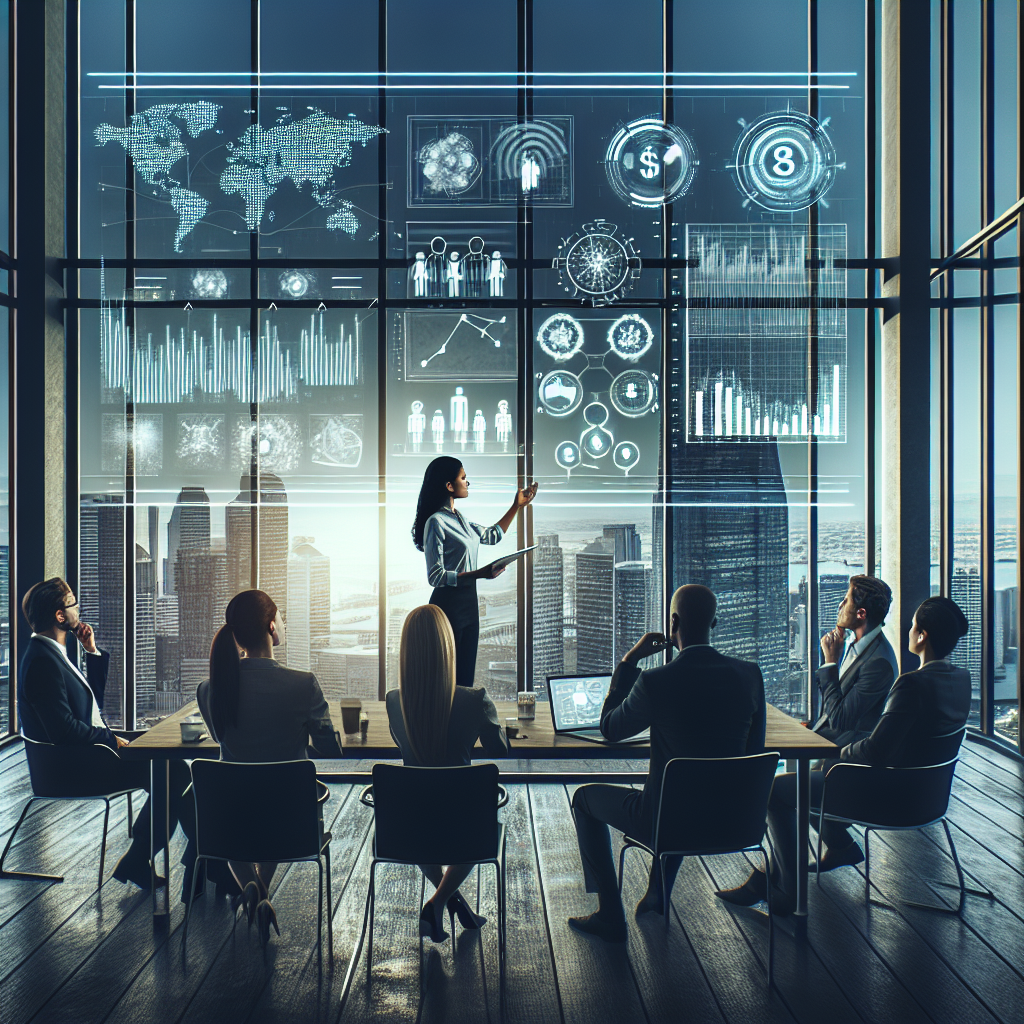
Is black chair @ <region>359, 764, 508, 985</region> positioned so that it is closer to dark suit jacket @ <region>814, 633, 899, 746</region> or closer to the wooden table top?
the wooden table top

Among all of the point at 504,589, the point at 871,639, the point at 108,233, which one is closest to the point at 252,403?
the point at 108,233

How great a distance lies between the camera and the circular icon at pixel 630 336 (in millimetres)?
5578

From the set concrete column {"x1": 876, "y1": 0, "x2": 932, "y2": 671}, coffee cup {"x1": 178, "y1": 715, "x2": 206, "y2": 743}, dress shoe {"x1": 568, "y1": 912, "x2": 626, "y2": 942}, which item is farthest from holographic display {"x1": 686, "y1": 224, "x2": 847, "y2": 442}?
coffee cup {"x1": 178, "y1": 715, "x2": 206, "y2": 743}

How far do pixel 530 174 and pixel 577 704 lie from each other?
4001 millimetres

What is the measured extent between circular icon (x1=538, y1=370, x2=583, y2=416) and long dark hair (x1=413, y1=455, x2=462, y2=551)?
1.33 meters

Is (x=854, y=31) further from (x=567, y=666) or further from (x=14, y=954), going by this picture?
(x=14, y=954)

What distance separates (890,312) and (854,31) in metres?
2.05

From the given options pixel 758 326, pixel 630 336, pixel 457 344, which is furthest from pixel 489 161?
pixel 758 326

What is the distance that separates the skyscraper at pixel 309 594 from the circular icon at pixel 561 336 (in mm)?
2190

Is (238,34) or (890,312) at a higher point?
(238,34)

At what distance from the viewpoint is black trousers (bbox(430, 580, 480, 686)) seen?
4.51 metres

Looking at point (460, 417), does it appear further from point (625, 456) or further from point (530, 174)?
point (530, 174)

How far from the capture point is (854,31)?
5.62 m

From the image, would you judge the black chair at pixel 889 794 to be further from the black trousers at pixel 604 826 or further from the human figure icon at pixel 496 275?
the human figure icon at pixel 496 275
